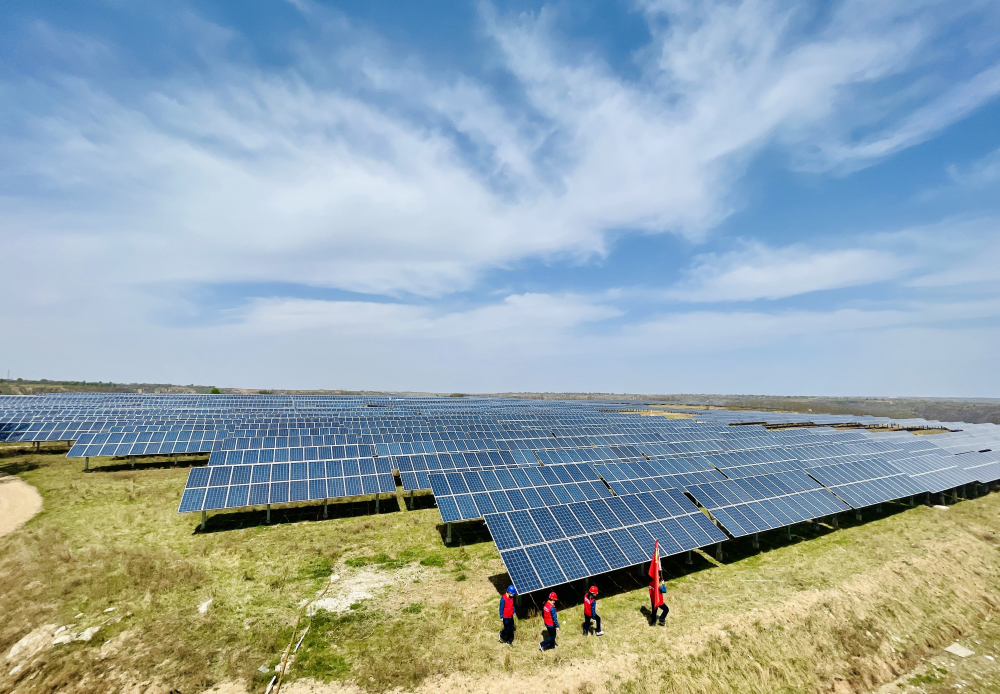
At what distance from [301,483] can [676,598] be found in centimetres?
1997

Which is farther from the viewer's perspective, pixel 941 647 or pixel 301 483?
pixel 301 483

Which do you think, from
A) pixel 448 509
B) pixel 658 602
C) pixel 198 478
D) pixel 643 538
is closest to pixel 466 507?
pixel 448 509

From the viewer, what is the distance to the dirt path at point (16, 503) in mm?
21047

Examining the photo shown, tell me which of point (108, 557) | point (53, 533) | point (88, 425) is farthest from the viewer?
point (88, 425)

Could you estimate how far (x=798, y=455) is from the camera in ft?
105

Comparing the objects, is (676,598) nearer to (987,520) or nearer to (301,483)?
(301,483)

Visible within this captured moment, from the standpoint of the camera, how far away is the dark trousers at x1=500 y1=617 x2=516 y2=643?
1262 centimetres

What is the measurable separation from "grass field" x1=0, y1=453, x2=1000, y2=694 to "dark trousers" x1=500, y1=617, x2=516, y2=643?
1.31 ft

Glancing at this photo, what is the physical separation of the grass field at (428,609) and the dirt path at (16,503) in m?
0.81

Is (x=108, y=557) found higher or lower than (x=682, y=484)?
lower

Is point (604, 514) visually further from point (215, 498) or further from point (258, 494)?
point (215, 498)

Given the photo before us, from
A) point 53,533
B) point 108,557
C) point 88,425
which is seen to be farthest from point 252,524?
point 88,425

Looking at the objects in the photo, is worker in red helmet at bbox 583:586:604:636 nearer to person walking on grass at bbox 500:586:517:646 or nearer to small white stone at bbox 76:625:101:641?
person walking on grass at bbox 500:586:517:646

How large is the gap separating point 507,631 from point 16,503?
31.2 metres
